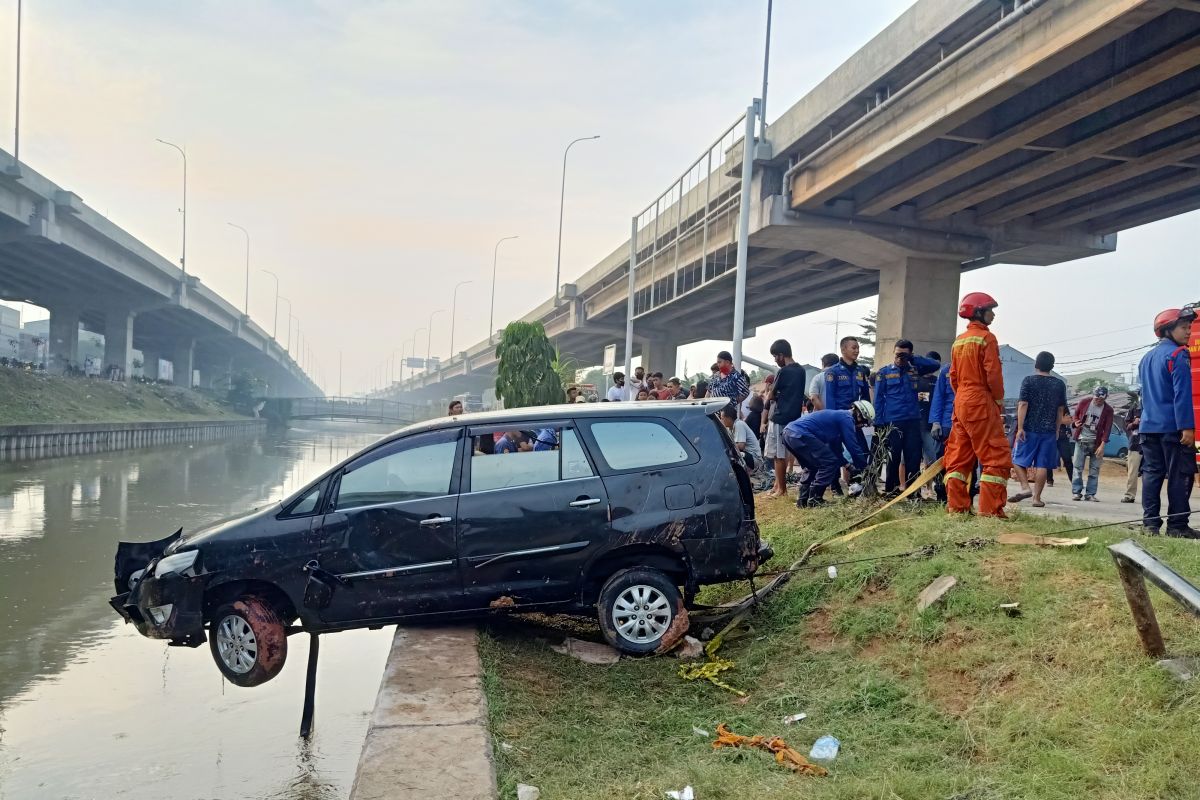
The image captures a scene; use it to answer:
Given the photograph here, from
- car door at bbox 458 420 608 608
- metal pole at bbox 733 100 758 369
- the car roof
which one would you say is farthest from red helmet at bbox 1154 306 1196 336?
metal pole at bbox 733 100 758 369

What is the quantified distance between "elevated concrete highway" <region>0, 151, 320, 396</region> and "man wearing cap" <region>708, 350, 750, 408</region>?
28384 millimetres

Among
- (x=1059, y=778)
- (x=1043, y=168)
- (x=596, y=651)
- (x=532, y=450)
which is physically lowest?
(x=596, y=651)

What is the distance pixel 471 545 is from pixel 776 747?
234 cm

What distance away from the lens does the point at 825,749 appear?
4.04 m

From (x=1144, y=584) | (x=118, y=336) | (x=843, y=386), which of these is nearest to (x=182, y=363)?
(x=118, y=336)

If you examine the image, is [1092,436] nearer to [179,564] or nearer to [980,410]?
[980,410]

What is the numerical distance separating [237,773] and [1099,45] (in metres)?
11.5

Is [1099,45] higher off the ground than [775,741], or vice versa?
[1099,45]

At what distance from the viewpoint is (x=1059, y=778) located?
3.31 metres

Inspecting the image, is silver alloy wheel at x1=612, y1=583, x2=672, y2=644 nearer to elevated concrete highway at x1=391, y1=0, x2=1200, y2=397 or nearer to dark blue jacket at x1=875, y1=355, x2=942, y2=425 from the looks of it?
dark blue jacket at x1=875, y1=355, x2=942, y2=425

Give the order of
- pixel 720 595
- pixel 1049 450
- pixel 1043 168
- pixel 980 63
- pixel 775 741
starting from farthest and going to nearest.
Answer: pixel 1043 168 < pixel 980 63 < pixel 1049 450 < pixel 720 595 < pixel 775 741

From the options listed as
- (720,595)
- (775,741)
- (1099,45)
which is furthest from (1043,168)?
(775,741)

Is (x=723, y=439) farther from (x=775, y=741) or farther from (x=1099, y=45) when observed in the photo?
(x=1099, y=45)

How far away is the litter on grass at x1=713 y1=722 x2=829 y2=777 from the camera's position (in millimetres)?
3855
